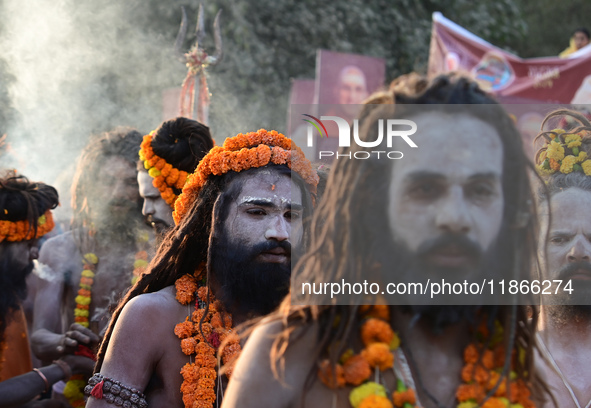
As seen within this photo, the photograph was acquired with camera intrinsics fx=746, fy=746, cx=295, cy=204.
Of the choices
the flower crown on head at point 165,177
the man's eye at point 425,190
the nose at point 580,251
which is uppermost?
the flower crown on head at point 165,177

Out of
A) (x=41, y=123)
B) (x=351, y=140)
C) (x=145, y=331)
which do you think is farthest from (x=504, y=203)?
(x=41, y=123)

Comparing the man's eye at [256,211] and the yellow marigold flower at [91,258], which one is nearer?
the man's eye at [256,211]

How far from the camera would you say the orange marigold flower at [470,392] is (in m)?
2.13

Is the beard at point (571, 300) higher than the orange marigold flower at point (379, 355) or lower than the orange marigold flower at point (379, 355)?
higher

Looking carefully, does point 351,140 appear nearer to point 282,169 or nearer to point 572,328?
point 282,169

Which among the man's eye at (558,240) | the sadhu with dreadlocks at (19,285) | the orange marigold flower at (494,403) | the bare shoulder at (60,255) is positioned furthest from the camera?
the bare shoulder at (60,255)

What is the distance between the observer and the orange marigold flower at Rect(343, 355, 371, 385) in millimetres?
2096

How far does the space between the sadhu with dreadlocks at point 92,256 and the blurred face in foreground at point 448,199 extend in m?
3.47

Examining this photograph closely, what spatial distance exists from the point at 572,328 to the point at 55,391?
3.80 metres

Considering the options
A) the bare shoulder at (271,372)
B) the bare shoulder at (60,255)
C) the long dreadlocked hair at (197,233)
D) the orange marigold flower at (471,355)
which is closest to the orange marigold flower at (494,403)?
the orange marigold flower at (471,355)

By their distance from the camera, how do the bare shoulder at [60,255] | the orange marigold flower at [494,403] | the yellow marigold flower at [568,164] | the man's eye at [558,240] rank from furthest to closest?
the bare shoulder at [60,255] → the yellow marigold flower at [568,164] → the man's eye at [558,240] → the orange marigold flower at [494,403]

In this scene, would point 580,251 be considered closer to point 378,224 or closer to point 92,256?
point 378,224

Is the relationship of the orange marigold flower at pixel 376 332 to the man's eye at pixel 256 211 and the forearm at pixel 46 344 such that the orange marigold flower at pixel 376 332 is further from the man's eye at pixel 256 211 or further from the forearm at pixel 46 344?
the forearm at pixel 46 344

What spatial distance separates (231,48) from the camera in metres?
15.4
